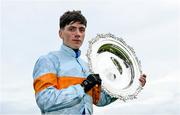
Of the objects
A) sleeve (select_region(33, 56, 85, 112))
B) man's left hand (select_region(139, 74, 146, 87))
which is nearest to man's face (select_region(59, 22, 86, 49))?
sleeve (select_region(33, 56, 85, 112))

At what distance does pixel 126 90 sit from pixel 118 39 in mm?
695

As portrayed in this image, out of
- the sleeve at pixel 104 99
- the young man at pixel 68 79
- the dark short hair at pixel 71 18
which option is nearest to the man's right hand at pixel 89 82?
the young man at pixel 68 79

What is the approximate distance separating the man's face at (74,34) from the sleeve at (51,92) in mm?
432

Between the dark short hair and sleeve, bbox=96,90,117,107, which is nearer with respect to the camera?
the dark short hair

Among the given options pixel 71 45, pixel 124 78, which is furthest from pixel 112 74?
pixel 71 45

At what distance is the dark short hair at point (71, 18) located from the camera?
5.00 meters

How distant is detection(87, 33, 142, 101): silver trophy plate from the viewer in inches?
196

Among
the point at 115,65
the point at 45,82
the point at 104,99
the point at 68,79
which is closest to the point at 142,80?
the point at 115,65

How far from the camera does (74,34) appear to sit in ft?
16.2

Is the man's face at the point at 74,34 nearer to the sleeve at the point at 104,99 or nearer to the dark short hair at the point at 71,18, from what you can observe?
the dark short hair at the point at 71,18

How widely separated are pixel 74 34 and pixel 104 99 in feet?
3.24

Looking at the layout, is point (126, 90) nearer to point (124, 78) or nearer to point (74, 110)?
point (124, 78)

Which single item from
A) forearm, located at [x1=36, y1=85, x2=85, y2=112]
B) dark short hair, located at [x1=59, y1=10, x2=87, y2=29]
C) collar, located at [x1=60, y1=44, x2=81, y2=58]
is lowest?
forearm, located at [x1=36, y1=85, x2=85, y2=112]

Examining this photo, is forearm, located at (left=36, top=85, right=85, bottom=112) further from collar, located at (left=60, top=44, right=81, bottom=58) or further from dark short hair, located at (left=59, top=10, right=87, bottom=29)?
dark short hair, located at (left=59, top=10, right=87, bottom=29)
